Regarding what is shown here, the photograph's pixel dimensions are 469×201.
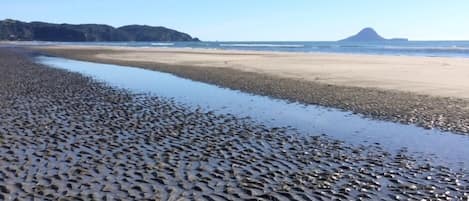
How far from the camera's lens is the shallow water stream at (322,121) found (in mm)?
17516

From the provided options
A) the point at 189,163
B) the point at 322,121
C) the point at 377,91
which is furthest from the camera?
the point at 377,91

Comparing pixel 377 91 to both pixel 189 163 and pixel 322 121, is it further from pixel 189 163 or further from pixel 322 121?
pixel 189 163

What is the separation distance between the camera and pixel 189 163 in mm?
14820

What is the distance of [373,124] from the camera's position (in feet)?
72.4

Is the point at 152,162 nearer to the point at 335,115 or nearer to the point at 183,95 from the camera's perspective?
the point at 335,115

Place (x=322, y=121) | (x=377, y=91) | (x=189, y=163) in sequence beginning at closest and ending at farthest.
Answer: (x=189, y=163)
(x=322, y=121)
(x=377, y=91)

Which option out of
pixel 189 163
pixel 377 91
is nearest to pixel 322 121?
pixel 189 163

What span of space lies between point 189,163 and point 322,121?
31.4 ft

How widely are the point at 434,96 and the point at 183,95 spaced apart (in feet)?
49.8

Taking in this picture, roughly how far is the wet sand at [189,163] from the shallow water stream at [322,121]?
1045 mm

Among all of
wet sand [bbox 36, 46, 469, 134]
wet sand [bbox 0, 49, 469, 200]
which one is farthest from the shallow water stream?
wet sand [bbox 36, 46, 469, 134]

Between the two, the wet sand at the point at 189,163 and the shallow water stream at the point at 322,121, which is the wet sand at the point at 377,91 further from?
the wet sand at the point at 189,163

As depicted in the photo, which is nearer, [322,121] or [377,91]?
[322,121]

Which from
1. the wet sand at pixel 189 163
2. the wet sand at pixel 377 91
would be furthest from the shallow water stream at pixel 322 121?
the wet sand at pixel 377 91
